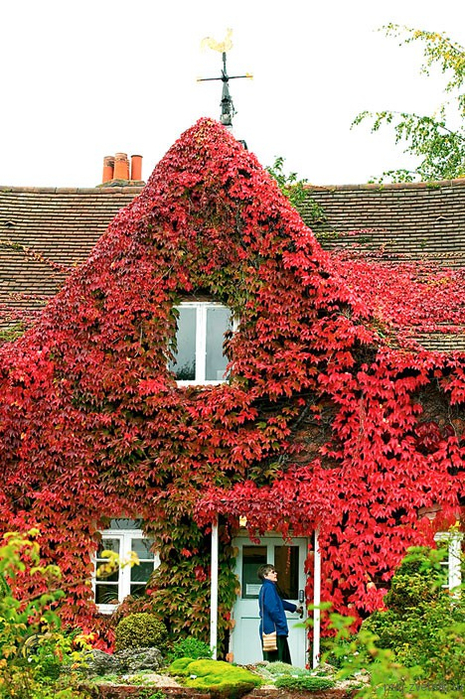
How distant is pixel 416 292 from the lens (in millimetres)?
18625

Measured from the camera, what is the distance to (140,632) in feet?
51.0

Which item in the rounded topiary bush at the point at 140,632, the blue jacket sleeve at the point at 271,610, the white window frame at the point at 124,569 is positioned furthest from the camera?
the white window frame at the point at 124,569

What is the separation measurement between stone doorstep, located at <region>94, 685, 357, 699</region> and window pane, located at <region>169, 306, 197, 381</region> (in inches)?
233

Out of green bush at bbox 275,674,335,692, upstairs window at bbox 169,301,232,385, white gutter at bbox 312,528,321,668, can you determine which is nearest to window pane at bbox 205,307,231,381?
upstairs window at bbox 169,301,232,385

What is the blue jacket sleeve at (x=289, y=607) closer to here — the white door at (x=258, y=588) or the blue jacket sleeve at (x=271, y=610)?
the blue jacket sleeve at (x=271, y=610)

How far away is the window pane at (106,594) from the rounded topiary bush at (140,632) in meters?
1.02

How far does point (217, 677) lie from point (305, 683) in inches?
43.8

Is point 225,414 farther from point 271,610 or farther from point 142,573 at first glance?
point 271,610

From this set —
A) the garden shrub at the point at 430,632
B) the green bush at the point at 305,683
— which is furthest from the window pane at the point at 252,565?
the green bush at the point at 305,683

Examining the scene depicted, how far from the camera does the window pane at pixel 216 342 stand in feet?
57.7

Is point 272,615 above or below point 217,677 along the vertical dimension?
above

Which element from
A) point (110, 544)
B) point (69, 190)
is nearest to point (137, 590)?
point (110, 544)

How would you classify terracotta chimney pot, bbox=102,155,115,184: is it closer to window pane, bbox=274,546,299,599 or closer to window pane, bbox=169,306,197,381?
window pane, bbox=169,306,197,381

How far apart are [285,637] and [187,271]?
6.31m
